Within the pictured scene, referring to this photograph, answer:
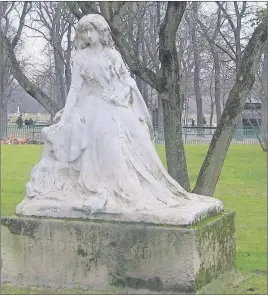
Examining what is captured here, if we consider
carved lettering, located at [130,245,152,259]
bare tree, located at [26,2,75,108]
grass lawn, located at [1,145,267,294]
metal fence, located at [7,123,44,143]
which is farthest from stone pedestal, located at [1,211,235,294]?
metal fence, located at [7,123,44,143]

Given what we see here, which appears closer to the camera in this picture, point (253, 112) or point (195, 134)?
point (253, 112)

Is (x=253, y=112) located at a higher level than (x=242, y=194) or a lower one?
higher

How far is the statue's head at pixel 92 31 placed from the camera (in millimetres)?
7047

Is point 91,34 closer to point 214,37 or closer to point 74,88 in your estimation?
point 74,88

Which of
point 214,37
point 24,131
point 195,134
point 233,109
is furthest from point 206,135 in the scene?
point 233,109

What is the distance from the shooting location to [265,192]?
627 inches

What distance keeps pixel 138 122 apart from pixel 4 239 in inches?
66.3

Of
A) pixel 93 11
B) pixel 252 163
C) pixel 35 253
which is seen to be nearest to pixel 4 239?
pixel 35 253

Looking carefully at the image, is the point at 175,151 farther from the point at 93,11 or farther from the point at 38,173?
the point at 38,173

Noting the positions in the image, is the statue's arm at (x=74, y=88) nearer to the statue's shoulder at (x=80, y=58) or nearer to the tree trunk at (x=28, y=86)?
the statue's shoulder at (x=80, y=58)

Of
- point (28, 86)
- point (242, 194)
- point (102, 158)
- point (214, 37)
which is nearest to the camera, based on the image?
point (102, 158)

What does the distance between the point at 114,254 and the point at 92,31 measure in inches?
86.3

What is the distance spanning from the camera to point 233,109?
405 inches

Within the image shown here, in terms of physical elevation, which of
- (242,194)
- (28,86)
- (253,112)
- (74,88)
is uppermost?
(253,112)
